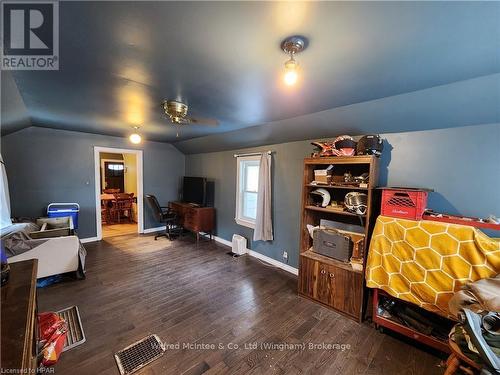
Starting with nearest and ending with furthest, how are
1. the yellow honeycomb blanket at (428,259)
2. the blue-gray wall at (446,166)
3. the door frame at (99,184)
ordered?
1. the yellow honeycomb blanket at (428,259)
2. the blue-gray wall at (446,166)
3. the door frame at (99,184)

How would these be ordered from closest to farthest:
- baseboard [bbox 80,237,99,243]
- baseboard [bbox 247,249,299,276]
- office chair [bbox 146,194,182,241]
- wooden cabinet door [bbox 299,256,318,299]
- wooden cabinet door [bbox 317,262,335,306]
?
wooden cabinet door [bbox 317,262,335,306], wooden cabinet door [bbox 299,256,318,299], baseboard [bbox 247,249,299,276], baseboard [bbox 80,237,99,243], office chair [bbox 146,194,182,241]

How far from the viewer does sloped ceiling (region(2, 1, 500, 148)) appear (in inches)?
37.3

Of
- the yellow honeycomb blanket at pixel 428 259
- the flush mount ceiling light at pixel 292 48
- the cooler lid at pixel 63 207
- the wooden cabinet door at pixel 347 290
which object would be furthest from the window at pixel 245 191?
the cooler lid at pixel 63 207

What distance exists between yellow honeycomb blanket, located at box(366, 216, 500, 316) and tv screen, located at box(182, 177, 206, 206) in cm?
351

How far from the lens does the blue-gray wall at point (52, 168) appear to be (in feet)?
11.6

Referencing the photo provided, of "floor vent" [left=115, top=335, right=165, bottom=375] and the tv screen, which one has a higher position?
the tv screen

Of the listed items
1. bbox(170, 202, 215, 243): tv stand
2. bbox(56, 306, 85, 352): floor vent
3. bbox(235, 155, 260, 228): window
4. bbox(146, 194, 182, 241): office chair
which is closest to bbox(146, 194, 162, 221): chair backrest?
bbox(146, 194, 182, 241): office chair

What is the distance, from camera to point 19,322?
0.86 m

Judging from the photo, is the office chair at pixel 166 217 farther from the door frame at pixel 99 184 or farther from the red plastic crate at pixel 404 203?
the red plastic crate at pixel 404 203

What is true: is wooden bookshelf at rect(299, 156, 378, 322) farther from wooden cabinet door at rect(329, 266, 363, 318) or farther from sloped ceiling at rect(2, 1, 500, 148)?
sloped ceiling at rect(2, 1, 500, 148)

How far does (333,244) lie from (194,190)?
3421 mm

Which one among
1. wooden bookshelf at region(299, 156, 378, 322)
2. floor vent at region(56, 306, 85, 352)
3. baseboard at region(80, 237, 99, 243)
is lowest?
floor vent at region(56, 306, 85, 352)

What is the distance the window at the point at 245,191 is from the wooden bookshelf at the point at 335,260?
1.51 metres

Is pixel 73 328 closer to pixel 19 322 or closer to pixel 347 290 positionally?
pixel 19 322
